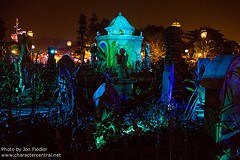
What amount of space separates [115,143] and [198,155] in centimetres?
169

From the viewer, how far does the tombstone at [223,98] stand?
4316 millimetres

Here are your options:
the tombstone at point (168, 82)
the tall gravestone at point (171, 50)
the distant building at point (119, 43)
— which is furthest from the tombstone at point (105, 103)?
the distant building at point (119, 43)

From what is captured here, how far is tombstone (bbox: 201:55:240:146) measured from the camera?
4.32m

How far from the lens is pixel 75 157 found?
4414 millimetres

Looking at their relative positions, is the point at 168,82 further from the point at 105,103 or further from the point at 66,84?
the point at 66,84

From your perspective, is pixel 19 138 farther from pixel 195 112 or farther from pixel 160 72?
pixel 160 72

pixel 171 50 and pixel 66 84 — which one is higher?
pixel 171 50

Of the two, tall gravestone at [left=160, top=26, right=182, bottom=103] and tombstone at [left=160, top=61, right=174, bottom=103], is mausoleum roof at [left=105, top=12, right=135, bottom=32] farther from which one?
tombstone at [left=160, top=61, right=174, bottom=103]

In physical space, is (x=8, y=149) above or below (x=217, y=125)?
below

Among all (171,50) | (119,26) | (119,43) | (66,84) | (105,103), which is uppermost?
(119,26)

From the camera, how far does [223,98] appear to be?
452 centimetres

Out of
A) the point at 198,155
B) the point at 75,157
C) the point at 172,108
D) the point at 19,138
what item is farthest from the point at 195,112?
the point at 19,138

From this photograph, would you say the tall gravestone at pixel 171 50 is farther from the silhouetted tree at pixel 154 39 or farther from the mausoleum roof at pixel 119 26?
the silhouetted tree at pixel 154 39

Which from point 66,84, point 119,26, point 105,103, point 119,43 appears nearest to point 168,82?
point 105,103
